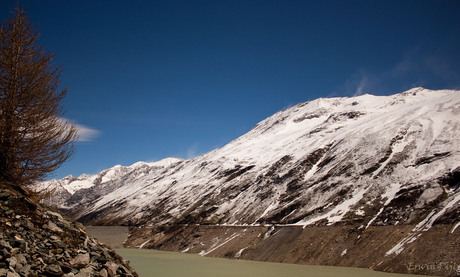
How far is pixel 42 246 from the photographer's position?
11562 mm

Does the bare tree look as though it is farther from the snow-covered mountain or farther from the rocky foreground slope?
the snow-covered mountain

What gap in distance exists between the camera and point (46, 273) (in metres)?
10.5

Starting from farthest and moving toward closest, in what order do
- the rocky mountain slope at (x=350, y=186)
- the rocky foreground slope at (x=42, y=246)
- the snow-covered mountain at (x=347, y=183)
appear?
the snow-covered mountain at (x=347, y=183) < the rocky mountain slope at (x=350, y=186) < the rocky foreground slope at (x=42, y=246)

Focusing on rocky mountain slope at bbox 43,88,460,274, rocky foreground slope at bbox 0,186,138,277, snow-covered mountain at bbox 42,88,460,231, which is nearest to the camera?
rocky foreground slope at bbox 0,186,138,277

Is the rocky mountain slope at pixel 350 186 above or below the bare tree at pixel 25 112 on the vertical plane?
below

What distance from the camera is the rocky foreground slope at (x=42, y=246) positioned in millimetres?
10219

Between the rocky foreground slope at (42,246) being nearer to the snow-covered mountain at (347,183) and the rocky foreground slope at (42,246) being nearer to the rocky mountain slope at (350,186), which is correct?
the snow-covered mountain at (347,183)

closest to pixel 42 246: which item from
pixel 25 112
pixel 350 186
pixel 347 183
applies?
pixel 25 112

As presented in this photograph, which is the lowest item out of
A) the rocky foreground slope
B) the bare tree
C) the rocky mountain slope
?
the rocky mountain slope

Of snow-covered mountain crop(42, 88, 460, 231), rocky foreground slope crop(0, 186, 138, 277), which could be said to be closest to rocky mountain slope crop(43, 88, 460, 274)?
snow-covered mountain crop(42, 88, 460, 231)

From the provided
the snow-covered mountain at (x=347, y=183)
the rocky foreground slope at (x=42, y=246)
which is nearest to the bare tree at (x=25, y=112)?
the rocky foreground slope at (x=42, y=246)

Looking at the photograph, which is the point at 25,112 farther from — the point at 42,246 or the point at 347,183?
the point at 347,183

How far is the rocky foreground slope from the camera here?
33.5 feet

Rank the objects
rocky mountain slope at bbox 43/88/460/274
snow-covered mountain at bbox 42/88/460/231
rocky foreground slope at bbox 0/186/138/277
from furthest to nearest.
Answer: snow-covered mountain at bbox 42/88/460/231
rocky mountain slope at bbox 43/88/460/274
rocky foreground slope at bbox 0/186/138/277
